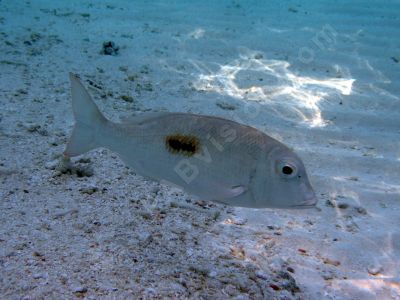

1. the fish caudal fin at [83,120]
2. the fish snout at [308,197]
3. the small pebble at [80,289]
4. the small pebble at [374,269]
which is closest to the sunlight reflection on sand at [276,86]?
the small pebble at [374,269]

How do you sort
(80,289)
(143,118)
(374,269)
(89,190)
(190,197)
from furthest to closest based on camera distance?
(190,197) < (89,190) < (374,269) < (143,118) < (80,289)

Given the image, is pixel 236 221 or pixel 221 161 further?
pixel 236 221

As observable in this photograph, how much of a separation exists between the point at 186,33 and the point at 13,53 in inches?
193

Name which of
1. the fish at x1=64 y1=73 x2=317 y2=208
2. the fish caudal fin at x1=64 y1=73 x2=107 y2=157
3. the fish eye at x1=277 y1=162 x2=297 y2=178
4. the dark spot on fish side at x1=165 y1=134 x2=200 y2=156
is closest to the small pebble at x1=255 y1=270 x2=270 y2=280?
the fish at x1=64 y1=73 x2=317 y2=208

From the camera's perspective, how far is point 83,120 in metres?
2.61

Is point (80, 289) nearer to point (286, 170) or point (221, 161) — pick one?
point (221, 161)

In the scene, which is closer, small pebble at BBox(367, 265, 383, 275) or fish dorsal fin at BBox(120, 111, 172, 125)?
fish dorsal fin at BBox(120, 111, 172, 125)

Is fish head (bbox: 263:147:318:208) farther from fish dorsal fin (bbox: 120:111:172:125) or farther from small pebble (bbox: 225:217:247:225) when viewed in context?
small pebble (bbox: 225:217:247:225)

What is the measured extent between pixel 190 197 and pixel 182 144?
1.54 m

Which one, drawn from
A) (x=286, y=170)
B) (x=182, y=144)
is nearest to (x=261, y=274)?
(x=286, y=170)

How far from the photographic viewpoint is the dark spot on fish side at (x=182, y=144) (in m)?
2.37

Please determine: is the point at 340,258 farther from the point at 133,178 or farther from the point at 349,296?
the point at 133,178

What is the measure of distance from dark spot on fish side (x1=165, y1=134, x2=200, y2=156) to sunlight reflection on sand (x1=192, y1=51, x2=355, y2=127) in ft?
13.3

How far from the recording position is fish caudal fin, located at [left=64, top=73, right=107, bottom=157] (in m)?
2.54
